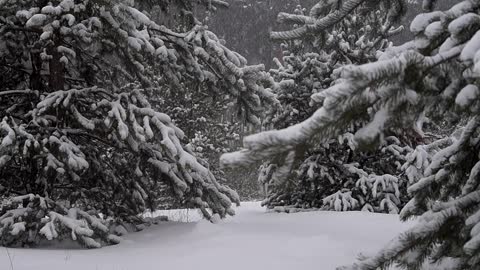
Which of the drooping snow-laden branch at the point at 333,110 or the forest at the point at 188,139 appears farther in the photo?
the forest at the point at 188,139

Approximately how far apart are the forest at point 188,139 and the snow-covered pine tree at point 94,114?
0.07 ft

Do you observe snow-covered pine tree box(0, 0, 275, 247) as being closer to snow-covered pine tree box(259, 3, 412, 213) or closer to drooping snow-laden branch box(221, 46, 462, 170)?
snow-covered pine tree box(259, 3, 412, 213)

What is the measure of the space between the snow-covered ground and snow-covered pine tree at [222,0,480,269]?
3.87ft

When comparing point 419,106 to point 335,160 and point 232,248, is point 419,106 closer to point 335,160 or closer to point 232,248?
point 232,248

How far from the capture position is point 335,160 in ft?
30.2

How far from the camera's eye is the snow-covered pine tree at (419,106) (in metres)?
1.58

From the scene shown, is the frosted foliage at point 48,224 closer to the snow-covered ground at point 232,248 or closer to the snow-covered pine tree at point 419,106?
the snow-covered ground at point 232,248

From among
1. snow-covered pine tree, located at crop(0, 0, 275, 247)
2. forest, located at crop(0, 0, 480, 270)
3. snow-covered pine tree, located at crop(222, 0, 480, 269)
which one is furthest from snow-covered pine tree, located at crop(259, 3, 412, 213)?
snow-covered pine tree, located at crop(222, 0, 480, 269)

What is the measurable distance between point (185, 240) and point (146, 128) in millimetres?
1262

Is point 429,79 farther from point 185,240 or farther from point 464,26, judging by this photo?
point 185,240

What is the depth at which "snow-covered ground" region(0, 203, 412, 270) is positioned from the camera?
405 cm

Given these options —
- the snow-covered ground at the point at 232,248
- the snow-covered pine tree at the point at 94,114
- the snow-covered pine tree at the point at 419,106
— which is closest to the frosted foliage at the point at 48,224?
the snow-covered pine tree at the point at 94,114

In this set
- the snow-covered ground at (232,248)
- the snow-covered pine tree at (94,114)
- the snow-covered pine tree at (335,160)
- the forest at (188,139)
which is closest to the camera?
the forest at (188,139)

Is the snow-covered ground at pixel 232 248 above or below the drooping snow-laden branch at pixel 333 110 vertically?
below
